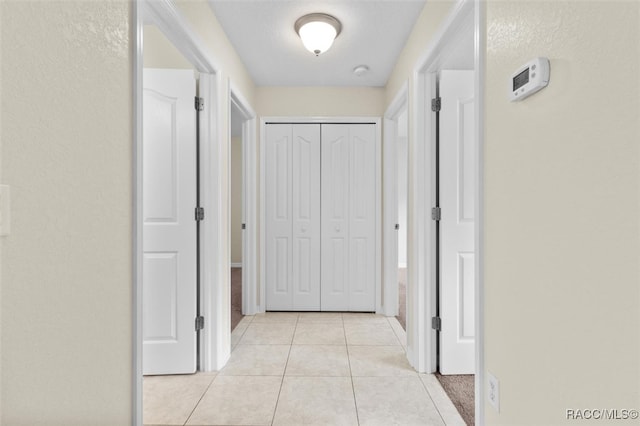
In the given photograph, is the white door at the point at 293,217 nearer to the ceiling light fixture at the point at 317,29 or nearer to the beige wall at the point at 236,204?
the ceiling light fixture at the point at 317,29

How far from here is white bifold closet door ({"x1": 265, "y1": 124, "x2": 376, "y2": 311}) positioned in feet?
12.4

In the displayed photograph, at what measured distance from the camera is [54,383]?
0.97 meters

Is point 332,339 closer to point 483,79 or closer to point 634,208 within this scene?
point 483,79

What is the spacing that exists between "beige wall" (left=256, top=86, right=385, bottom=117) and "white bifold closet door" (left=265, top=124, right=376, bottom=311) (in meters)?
0.15

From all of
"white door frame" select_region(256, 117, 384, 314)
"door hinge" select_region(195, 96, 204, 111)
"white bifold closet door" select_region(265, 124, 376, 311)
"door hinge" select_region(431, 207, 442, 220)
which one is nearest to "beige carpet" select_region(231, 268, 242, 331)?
"white door frame" select_region(256, 117, 384, 314)

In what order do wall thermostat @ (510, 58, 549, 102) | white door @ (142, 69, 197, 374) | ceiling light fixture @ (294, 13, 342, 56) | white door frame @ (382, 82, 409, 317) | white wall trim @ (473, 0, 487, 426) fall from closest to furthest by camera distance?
wall thermostat @ (510, 58, 549, 102) → white wall trim @ (473, 0, 487, 426) → white door @ (142, 69, 197, 374) → ceiling light fixture @ (294, 13, 342, 56) → white door frame @ (382, 82, 409, 317)

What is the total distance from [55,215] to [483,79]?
157 cm

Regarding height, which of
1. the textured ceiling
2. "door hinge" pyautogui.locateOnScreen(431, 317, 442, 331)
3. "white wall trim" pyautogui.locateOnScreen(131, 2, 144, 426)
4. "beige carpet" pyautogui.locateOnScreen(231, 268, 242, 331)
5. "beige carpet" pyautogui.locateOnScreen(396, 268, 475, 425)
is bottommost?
"beige carpet" pyautogui.locateOnScreen(231, 268, 242, 331)

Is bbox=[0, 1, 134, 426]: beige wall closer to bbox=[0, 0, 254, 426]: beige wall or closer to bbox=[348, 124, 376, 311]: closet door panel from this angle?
bbox=[0, 0, 254, 426]: beige wall

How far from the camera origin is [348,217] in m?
3.79

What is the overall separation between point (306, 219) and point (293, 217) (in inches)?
5.7

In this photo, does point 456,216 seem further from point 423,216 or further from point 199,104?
point 199,104

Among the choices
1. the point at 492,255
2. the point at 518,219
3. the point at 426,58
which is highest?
the point at 426,58

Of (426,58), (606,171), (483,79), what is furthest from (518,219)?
(426,58)
